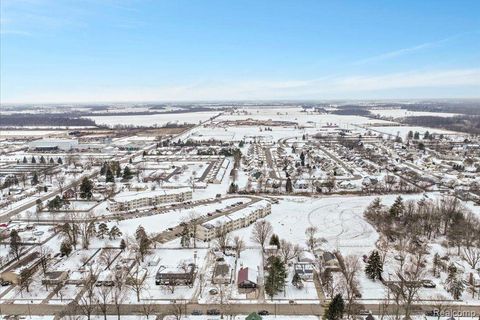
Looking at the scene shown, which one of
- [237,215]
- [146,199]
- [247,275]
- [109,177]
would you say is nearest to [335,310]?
[247,275]

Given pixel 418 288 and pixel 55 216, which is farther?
pixel 55 216

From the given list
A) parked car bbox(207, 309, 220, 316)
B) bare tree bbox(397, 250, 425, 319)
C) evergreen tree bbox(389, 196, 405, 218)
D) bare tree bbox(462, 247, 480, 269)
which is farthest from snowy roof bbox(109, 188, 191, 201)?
bare tree bbox(462, 247, 480, 269)

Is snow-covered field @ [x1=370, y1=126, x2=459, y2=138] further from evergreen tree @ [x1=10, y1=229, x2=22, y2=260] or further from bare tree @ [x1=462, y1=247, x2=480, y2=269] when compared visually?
evergreen tree @ [x1=10, y1=229, x2=22, y2=260]

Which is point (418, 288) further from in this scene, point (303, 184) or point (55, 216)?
point (55, 216)

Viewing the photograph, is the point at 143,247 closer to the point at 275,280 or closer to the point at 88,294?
the point at 88,294

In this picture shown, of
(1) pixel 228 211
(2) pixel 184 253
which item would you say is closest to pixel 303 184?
(1) pixel 228 211
